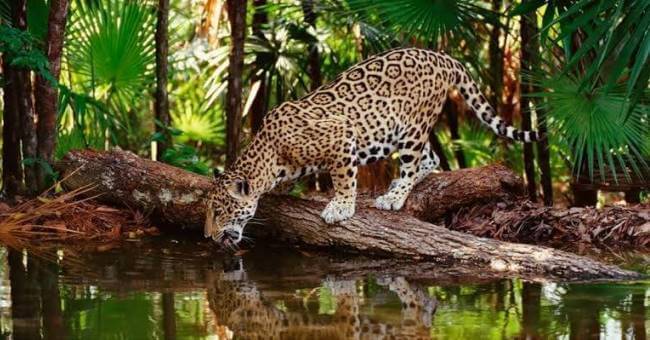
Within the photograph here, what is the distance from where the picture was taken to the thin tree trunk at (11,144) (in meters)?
10.5

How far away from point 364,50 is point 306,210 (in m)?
3.85

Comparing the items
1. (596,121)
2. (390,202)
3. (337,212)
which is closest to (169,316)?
(337,212)

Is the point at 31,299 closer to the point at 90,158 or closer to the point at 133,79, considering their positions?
the point at 90,158

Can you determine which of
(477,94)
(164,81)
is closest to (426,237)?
(477,94)

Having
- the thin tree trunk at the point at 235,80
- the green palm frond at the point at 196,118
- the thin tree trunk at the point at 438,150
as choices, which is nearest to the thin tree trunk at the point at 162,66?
the thin tree trunk at the point at 235,80

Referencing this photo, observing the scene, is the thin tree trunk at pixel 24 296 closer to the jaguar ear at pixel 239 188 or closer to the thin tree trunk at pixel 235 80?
the jaguar ear at pixel 239 188

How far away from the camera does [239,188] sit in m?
8.37

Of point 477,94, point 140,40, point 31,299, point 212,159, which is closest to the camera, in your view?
point 31,299

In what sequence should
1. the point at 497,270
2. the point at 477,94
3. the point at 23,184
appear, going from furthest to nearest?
the point at 23,184 → the point at 477,94 → the point at 497,270

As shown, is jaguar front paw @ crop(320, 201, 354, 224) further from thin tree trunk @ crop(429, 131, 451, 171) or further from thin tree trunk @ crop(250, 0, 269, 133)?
thin tree trunk @ crop(429, 131, 451, 171)

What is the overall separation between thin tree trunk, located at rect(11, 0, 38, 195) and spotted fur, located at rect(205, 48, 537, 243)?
2456mm

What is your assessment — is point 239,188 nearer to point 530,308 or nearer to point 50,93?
point 50,93

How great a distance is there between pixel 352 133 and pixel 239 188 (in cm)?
102

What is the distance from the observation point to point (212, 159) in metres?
17.8
